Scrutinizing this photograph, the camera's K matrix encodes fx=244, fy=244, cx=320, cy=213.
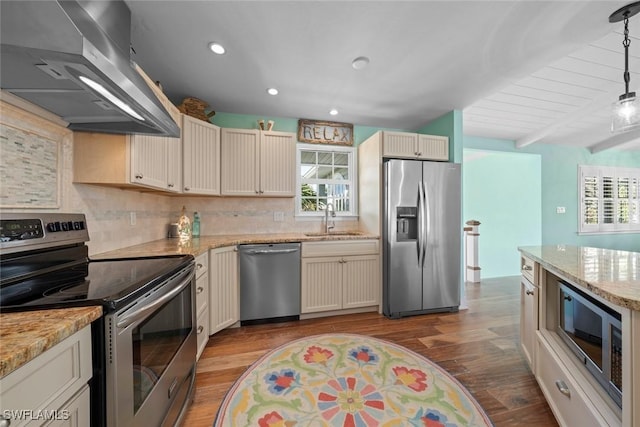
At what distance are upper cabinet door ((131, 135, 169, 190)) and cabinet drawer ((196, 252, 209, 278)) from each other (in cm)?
63

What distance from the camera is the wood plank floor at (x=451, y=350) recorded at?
1.46m

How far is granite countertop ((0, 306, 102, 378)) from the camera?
1.68ft

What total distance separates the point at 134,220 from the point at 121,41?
1.32m

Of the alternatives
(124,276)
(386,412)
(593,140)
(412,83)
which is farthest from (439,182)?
(593,140)

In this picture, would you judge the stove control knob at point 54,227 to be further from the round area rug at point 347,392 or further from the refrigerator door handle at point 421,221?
the refrigerator door handle at point 421,221

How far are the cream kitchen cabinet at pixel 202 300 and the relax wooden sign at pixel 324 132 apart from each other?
196 centimetres

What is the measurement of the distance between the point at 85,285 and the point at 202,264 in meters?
1.01

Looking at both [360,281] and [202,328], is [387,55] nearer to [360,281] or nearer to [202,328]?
[360,281]

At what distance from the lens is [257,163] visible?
2.78 metres

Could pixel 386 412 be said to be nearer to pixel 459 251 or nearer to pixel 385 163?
pixel 459 251

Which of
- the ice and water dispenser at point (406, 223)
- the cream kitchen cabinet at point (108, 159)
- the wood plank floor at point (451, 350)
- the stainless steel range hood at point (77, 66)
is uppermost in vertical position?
the stainless steel range hood at point (77, 66)

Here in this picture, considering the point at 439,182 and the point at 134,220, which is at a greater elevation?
the point at 439,182

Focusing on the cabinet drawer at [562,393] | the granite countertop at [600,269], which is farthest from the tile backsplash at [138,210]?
the cabinet drawer at [562,393]

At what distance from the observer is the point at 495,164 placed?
4488 millimetres
